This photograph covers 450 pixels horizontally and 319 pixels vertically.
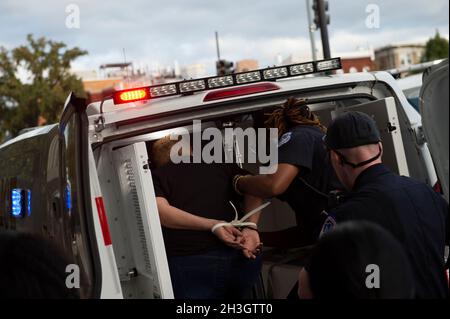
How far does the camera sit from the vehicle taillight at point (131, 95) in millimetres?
3641

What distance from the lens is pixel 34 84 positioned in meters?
32.0

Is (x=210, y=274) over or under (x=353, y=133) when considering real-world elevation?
under

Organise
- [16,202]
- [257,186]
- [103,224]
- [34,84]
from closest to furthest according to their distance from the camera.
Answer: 1. [103,224]
2. [257,186]
3. [16,202]
4. [34,84]

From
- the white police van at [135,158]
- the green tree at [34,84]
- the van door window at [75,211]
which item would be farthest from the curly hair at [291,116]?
the green tree at [34,84]

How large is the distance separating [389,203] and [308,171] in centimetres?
120

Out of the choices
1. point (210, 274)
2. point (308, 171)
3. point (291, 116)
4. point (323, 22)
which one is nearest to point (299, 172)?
point (308, 171)

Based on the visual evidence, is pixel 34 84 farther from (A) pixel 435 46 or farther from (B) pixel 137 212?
(A) pixel 435 46

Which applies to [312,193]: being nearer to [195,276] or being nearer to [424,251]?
[195,276]

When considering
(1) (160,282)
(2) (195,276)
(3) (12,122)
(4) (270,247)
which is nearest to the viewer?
(1) (160,282)

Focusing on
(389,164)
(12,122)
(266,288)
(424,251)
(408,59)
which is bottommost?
(266,288)

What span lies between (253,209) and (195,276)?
0.57m

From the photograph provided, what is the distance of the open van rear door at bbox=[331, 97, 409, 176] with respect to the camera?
13.0 feet

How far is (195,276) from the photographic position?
3.89 meters
